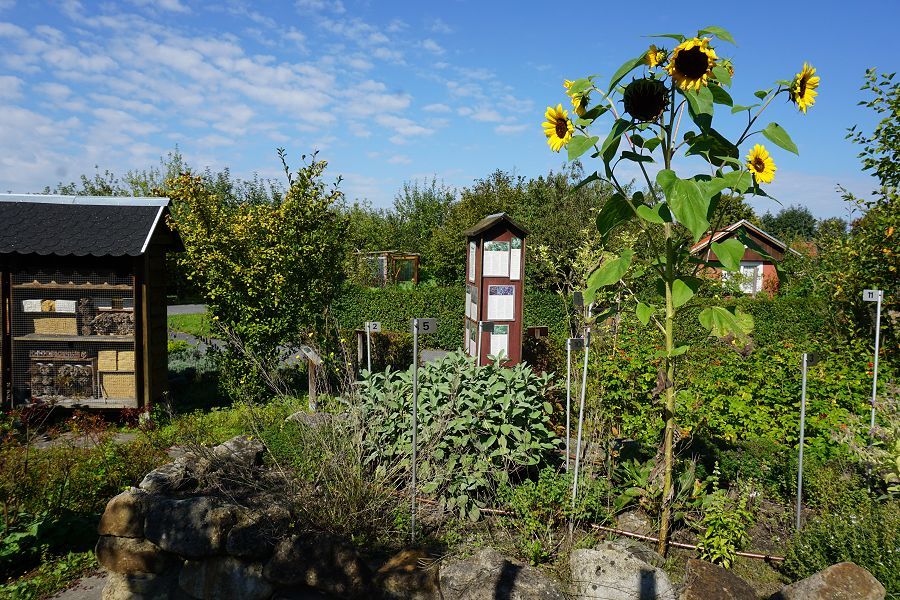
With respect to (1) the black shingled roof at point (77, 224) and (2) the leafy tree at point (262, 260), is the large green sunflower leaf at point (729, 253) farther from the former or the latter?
(1) the black shingled roof at point (77, 224)

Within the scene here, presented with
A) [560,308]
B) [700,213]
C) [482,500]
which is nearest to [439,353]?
[560,308]

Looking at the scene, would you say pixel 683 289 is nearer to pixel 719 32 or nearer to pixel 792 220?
pixel 719 32

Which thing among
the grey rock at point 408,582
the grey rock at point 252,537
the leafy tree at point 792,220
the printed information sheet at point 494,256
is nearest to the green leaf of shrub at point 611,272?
the grey rock at point 408,582

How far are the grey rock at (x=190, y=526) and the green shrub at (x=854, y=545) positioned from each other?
13.0 feet

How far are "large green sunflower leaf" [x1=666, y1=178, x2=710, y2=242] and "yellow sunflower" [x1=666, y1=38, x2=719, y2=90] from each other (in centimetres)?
68

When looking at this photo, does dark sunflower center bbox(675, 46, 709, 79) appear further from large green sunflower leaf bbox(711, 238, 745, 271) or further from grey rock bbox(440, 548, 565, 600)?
grey rock bbox(440, 548, 565, 600)

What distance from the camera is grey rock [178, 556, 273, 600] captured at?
156 inches

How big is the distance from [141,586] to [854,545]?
4.94m

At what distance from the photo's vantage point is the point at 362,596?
379cm

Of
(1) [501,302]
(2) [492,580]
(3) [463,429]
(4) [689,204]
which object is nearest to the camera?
(4) [689,204]

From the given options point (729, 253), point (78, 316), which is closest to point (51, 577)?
point (78, 316)

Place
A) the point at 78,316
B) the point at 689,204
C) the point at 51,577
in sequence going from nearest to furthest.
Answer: the point at 689,204 < the point at 51,577 < the point at 78,316

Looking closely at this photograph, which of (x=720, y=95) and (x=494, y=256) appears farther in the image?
(x=494, y=256)

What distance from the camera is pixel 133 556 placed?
428 cm
